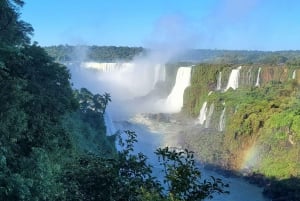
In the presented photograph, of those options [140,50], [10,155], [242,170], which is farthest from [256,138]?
[140,50]

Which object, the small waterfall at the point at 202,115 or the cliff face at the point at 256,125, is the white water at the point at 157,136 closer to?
the small waterfall at the point at 202,115

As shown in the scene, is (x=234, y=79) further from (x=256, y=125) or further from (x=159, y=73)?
(x=159, y=73)

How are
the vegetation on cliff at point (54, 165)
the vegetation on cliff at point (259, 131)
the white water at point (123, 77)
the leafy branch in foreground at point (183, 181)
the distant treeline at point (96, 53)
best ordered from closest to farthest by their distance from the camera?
the leafy branch in foreground at point (183, 181)
the vegetation on cliff at point (54, 165)
the vegetation on cliff at point (259, 131)
the white water at point (123, 77)
the distant treeline at point (96, 53)

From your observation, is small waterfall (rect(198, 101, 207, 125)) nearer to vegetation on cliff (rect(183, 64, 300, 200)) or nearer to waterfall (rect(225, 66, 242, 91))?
vegetation on cliff (rect(183, 64, 300, 200))

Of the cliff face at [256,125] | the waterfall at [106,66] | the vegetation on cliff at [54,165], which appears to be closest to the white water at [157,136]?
the cliff face at [256,125]

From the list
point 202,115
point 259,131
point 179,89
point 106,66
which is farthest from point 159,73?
point 259,131

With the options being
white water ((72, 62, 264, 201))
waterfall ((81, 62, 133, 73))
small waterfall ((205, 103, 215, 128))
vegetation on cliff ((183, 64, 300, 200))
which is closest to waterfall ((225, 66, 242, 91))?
vegetation on cliff ((183, 64, 300, 200))
